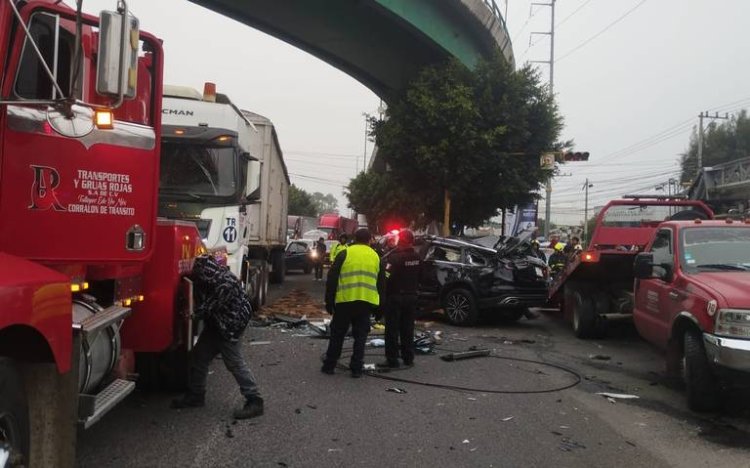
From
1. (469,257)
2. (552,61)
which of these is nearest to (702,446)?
(469,257)

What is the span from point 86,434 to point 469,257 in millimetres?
8444

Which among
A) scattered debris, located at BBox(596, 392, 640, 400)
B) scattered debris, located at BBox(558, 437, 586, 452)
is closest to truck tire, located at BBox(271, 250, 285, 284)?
scattered debris, located at BBox(596, 392, 640, 400)

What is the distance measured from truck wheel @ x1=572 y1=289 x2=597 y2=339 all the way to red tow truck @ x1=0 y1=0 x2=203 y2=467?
791cm

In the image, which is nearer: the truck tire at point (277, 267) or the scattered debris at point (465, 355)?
the scattered debris at point (465, 355)

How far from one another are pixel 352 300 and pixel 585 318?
5167mm

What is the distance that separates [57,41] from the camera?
3209 mm

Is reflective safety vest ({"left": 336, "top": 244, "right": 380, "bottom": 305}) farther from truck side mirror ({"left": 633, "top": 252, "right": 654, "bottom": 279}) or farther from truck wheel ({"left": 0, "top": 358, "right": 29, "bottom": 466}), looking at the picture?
truck wheel ({"left": 0, "top": 358, "right": 29, "bottom": 466})

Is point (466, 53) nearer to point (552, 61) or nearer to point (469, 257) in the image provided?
point (469, 257)

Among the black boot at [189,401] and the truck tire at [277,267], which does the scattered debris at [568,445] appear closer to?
the black boot at [189,401]

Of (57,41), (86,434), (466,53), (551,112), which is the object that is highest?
(466,53)

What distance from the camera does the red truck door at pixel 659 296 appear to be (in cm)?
717

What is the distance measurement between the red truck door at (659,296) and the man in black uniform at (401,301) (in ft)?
9.62

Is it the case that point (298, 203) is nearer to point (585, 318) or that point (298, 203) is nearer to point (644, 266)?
point (585, 318)

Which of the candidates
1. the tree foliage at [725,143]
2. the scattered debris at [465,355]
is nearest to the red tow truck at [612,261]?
the scattered debris at [465,355]
